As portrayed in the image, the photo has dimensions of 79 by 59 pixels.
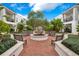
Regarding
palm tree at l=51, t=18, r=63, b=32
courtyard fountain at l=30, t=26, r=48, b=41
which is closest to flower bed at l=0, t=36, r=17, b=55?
courtyard fountain at l=30, t=26, r=48, b=41

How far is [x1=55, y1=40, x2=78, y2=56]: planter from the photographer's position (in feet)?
8.92

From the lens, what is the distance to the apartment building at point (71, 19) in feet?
9.27

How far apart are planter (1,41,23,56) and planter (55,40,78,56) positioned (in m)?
0.61

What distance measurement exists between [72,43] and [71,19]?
1.36 feet

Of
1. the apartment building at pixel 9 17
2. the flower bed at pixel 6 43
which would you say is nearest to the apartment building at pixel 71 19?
the apartment building at pixel 9 17

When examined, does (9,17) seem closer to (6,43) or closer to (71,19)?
(6,43)

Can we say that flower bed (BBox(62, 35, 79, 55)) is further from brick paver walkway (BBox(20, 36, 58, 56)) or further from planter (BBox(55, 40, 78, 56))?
brick paver walkway (BBox(20, 36, 58, 56))

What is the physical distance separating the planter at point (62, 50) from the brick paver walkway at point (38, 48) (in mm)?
73

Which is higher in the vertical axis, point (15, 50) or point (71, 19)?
point (71, 19)

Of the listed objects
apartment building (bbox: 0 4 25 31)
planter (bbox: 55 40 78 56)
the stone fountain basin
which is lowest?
planter (bbox: 55 40 78 56)

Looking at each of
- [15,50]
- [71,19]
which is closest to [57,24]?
[71,19]

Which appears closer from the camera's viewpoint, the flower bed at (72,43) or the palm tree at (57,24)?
the flower bed at (72,43)

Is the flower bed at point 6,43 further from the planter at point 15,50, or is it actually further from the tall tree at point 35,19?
the tall tree at point 35,19

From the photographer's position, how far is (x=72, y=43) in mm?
2730
